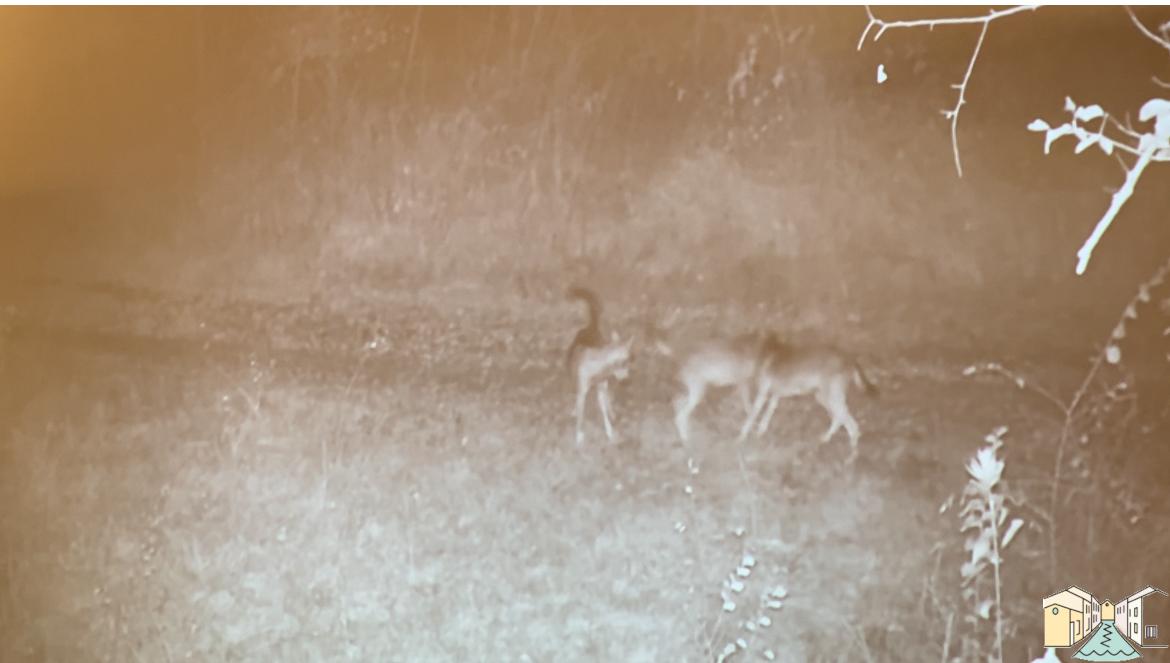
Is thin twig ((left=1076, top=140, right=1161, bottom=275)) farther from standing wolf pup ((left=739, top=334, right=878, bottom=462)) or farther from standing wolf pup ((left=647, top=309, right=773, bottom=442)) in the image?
standing wolf pup ((left=647, top=309, right=773, bottom=442))

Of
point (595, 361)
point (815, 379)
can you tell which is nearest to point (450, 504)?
point (595, 361)

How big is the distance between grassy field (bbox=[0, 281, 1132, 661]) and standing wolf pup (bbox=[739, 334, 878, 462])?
0.02 metres

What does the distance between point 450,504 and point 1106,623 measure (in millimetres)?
883

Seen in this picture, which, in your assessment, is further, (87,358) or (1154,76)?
(87,358)

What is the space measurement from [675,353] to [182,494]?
72 centimetres

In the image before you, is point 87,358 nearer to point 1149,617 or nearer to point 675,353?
point 675,353

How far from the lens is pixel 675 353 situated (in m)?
1.15

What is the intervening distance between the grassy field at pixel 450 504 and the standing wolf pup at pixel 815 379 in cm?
2

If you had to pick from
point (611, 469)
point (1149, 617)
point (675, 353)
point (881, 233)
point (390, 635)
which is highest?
A: point (881, 233)

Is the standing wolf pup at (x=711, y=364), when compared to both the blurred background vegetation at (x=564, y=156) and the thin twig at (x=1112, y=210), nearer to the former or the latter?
the blurred background vegetation at (x=564, y=156)

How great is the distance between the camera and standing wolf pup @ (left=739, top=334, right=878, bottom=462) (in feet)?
3.72

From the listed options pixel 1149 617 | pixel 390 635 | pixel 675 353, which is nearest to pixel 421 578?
pixel 390 635

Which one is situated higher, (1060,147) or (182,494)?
(1060,147)

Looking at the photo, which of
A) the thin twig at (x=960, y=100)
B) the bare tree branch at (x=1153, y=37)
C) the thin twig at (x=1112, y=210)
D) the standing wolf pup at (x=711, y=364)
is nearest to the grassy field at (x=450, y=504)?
the standing wolf pup at (x=711, y=364)
